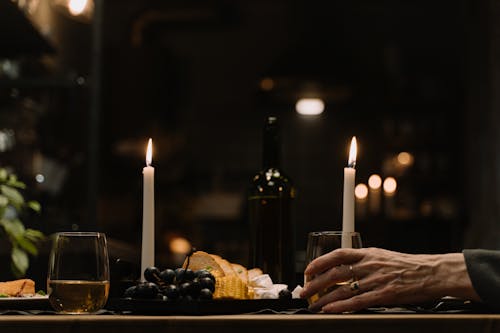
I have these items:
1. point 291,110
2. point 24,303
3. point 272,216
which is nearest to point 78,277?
point 24,303

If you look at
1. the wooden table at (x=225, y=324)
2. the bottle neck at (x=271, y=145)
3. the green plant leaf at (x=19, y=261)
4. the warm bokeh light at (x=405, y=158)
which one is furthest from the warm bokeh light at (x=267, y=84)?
the wooden table at (x=225, y=324)

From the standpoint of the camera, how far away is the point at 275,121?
1.58 m

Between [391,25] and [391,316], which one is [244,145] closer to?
[391,25]

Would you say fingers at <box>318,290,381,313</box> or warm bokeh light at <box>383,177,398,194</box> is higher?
warm bokeh light at <box>383,177,398,194</box>

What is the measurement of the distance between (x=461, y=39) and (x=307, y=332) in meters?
5.62

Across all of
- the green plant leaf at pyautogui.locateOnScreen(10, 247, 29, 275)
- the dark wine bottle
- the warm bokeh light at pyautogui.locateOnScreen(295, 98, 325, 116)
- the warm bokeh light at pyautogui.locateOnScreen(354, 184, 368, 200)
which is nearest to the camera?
the dark wine bottle

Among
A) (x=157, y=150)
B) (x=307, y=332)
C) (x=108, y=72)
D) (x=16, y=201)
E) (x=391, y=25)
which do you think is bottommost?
(x=307, y=332)

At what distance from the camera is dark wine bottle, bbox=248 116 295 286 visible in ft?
4.95

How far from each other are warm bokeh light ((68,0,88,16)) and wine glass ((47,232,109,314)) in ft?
10.6

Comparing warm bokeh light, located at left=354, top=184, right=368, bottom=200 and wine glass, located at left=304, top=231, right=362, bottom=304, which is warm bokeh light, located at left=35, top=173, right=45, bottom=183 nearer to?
warm bokeh light, located at left=354, top=184, right=368, bottom=200

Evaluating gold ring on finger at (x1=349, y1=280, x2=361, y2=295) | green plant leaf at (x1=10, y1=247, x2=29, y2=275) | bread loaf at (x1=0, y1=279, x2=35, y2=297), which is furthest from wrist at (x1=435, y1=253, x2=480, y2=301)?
green plant leaf at (x1=10, y1=247, x2=29, y2=275)

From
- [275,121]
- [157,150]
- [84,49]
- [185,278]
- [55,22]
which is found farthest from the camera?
[157,150]

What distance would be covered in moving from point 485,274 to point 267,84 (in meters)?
5.05

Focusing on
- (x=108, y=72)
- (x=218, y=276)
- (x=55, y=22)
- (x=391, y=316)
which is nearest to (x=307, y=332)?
(x=391, y=316)
